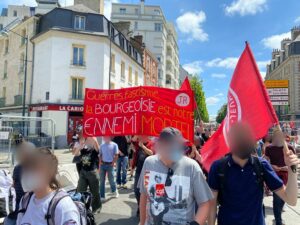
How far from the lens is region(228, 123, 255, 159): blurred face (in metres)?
2.91

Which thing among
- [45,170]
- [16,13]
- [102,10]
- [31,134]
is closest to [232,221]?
[45,170]

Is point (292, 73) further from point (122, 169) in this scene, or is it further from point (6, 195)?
point (6, 195)

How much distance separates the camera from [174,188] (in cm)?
277

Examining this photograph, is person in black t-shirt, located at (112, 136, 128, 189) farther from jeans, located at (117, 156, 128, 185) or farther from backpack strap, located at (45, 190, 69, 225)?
backpack strap, located at (45, 190, 69, 225)

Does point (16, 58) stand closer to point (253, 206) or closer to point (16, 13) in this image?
point (253, 206)

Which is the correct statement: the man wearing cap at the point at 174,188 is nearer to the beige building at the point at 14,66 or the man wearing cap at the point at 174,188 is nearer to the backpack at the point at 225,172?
the backpack at the point at 225,172

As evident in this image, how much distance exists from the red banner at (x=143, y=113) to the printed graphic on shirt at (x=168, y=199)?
267 centimetres

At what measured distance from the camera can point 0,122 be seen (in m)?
8.84

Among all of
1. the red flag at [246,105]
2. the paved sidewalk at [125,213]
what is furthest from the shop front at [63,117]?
the red flag at [246,105]

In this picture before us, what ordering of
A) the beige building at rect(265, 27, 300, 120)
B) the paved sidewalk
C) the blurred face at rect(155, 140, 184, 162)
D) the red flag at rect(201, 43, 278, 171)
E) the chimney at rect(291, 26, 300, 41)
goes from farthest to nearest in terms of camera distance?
the chimney at rect(291, 26, 300, 41) < the beige building at rect(265, 27, 300, 120) < the paved sidewalk < the red flag at rect(201, 43, 278, 171) < the blurred face at rect(155, 140, 184, 162)

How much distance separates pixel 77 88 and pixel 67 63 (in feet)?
6.87

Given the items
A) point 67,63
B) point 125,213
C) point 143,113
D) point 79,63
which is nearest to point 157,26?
point 79,63

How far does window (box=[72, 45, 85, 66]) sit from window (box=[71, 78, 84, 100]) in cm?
128

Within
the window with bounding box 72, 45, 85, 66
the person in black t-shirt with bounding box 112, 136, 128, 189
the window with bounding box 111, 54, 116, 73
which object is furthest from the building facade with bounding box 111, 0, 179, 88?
the person in black t-shirt with bounding box 112, 136, 128, 189
